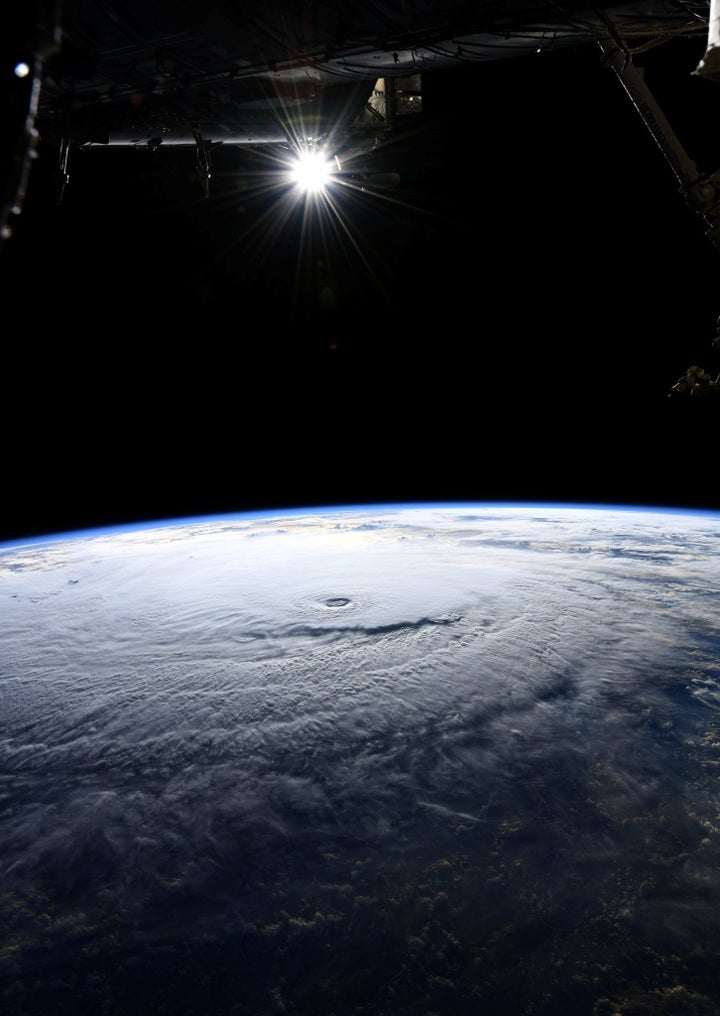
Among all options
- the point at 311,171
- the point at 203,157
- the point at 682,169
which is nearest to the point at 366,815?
the point at 682,169

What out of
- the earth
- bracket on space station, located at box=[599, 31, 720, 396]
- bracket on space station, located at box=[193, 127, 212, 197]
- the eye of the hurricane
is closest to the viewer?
the earth

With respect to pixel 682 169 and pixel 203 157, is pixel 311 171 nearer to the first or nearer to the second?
pixel 203 157

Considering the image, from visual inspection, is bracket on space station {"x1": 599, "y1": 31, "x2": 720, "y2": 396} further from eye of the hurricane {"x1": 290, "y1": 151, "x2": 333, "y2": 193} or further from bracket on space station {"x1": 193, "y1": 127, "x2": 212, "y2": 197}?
bracket on space station {"x1": 193, "y1": 127, "x2": 212, "y2": 197}

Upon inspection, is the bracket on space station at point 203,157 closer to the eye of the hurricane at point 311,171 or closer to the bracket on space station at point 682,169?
the eye of the hurricane at point 311,171

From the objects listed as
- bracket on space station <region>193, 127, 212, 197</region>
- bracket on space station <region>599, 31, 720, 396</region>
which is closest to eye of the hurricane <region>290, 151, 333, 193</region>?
bracket on space station <region>193, 127, 212, 197</region>

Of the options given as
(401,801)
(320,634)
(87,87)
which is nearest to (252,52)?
(87,87)

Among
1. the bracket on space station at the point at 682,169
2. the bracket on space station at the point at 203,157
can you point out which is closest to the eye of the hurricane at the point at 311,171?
the bracket on space station at the point at 203,157
